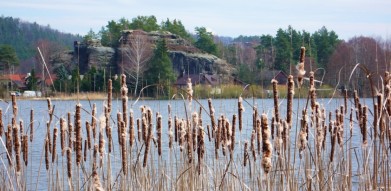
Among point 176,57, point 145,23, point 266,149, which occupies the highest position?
point 145,23

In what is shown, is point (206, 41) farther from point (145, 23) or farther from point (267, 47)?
point (267, 47)

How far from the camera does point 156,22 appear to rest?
93562 mm

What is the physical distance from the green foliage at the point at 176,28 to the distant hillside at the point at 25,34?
49565 mm

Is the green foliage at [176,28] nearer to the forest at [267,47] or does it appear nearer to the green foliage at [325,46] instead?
the forest at [267,47]

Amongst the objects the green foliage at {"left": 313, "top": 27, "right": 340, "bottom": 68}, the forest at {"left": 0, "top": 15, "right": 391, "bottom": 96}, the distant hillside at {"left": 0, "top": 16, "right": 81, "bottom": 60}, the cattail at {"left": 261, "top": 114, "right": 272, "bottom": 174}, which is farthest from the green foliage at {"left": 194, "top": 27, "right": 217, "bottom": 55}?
the cattail at {"left": 261, "top": 114, "right": 272, "bottom": 174}

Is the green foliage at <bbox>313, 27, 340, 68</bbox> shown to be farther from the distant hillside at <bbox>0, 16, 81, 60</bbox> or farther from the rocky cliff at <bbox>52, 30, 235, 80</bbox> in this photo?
the distant hillside at <bbox>0, 16, 81, 60</bbox>

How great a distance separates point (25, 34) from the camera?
6063 inches

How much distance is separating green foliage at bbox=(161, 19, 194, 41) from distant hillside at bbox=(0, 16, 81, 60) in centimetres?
4956

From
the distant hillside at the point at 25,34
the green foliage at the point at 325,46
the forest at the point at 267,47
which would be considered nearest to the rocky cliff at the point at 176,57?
the forest at the point at 267,47

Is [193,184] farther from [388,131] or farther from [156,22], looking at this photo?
[156,22]

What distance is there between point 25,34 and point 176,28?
72543mm

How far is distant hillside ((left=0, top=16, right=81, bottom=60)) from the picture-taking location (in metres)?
144

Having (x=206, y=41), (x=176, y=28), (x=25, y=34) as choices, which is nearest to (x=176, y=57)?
(x=206, y=41)

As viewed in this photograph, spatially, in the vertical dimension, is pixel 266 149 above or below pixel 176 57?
below
